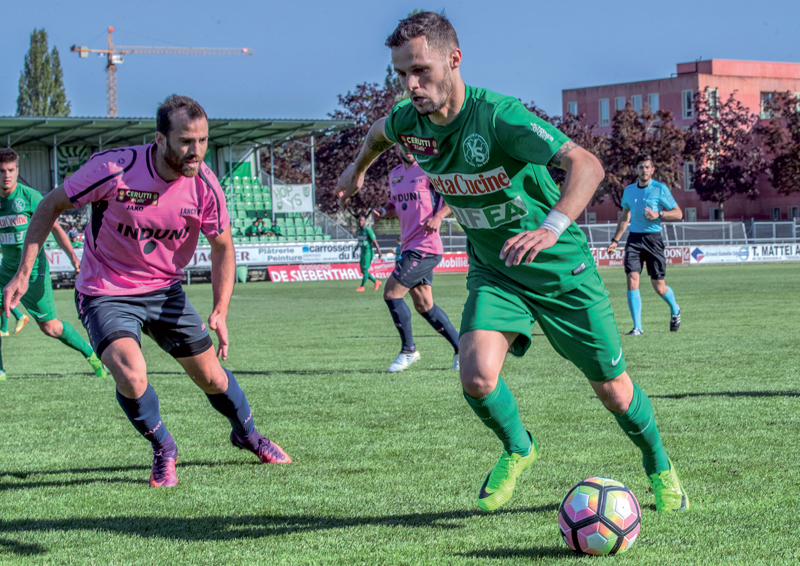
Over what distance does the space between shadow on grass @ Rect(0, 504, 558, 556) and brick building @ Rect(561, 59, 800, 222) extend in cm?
6050

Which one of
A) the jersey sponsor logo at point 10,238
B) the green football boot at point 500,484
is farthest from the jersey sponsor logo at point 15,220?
the green football boot at point 500,484

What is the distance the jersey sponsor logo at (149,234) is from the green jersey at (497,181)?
4.98 ft

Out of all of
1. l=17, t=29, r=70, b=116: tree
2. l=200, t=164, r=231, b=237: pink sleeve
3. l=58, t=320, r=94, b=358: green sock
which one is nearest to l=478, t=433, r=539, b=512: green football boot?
l=200, t=164, r=231, b=237: pink sleeve

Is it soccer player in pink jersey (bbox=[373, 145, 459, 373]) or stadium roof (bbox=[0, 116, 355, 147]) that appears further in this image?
stadium roof (bbox=[0, 116, 355, 147])

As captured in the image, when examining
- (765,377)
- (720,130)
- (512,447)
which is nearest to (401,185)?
(765,377)

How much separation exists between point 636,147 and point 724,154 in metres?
6.64

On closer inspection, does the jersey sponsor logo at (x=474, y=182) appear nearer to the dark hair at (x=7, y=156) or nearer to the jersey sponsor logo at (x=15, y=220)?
the dark hair at (x=7, y=156)

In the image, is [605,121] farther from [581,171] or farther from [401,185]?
[581,171]

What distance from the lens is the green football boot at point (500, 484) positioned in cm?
393

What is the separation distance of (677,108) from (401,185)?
6090cm

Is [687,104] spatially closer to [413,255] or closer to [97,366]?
[413,255]

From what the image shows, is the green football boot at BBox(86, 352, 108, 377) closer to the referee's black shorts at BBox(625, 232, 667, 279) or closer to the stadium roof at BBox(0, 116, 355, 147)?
the referee's black shorts at BBox(625, 232, 667, 279)

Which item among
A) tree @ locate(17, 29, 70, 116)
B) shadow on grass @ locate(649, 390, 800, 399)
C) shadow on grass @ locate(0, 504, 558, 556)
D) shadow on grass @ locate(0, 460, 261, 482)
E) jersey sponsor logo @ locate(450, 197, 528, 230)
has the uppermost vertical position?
tree @ locate(17, 29, 70, 116)

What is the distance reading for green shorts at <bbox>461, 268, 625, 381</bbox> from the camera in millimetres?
3898
